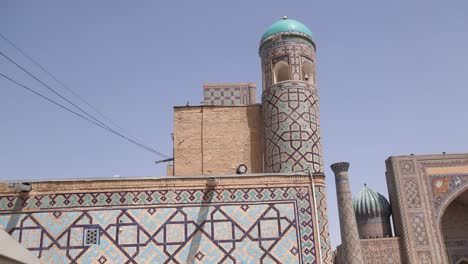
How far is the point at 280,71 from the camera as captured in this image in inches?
500

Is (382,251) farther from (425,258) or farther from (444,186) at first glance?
(444,186)

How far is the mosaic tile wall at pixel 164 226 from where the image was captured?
24.2ft

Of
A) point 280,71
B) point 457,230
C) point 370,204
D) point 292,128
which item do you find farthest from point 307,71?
point 457,230

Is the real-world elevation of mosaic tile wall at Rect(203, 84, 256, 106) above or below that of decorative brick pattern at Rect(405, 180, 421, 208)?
above

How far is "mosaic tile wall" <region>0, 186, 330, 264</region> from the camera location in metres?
7.36

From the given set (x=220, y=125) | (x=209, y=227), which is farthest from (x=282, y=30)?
(x=209, y=227)

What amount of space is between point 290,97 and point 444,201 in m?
8.93

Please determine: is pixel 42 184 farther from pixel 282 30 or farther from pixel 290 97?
pixel 282 30

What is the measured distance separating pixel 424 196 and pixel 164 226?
41.1ft

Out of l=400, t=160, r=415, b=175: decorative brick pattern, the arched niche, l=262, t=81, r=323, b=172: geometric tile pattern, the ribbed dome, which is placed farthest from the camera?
the ribbed dome

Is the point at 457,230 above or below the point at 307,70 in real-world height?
below

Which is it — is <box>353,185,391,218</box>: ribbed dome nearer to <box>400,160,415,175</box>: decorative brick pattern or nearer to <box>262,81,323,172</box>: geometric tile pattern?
<box>400,160,415,175</box>: decorative brick pattern

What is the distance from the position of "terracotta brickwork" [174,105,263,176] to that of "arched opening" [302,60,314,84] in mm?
1562

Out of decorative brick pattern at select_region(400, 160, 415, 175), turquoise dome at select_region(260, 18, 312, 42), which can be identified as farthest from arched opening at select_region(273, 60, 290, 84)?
decorative brick pattern at select_region(400, 160, 415, 175)
